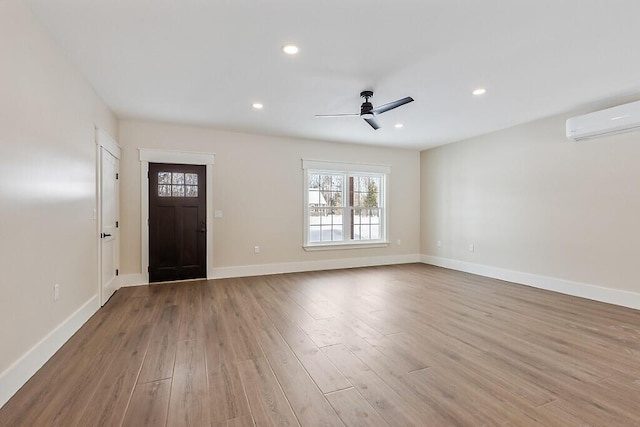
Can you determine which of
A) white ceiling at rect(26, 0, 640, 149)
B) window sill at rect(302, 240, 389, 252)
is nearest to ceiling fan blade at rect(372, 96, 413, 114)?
white ceiling at rect(26, 0, 640, 149)

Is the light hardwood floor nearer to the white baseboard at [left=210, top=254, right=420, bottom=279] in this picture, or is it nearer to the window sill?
the white baseboard at [left=210, top=254, right=420, bottom=279]

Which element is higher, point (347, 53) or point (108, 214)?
point (347, 53)

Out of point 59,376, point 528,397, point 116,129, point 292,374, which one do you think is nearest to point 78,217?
point 59,376

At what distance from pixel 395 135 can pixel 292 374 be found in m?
4.59

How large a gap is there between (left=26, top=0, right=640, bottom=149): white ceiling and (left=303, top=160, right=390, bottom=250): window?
A: 2.06 metres

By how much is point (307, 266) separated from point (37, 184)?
4299 mm

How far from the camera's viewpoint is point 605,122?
374cm

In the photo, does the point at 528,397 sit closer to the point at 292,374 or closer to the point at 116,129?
the point at 292,374

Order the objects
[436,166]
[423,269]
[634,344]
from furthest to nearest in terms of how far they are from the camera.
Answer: [436,166] → [423,269] → [634,344]

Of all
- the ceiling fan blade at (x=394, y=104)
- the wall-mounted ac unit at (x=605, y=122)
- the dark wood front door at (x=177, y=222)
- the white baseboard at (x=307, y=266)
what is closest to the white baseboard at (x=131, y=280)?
the dark wood front door at (x=177, y=222)

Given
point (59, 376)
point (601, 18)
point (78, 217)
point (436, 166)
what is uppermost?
point (601, 18)

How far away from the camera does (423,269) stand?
6.09 meters

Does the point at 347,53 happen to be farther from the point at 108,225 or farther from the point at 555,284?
the point at 555,284

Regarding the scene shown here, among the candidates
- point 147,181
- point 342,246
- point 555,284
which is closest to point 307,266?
point 342,246
